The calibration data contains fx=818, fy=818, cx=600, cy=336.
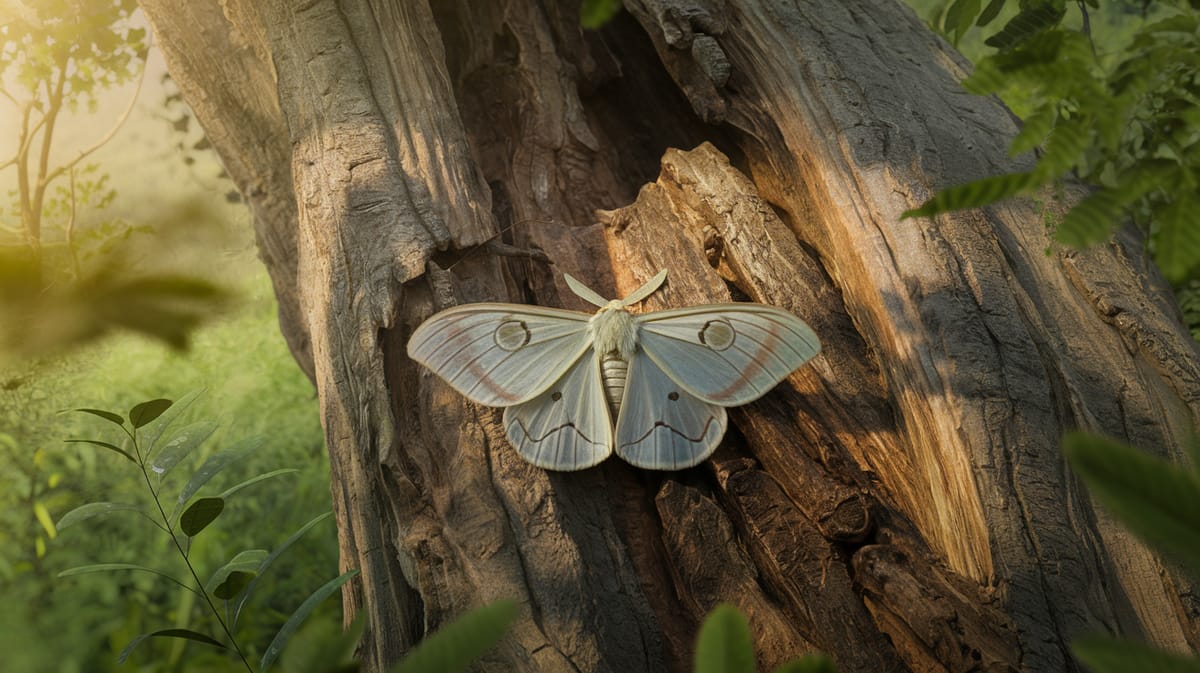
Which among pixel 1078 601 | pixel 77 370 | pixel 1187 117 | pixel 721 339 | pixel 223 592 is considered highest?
pixel 77 370

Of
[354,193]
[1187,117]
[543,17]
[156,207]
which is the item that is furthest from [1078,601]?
[156,207]

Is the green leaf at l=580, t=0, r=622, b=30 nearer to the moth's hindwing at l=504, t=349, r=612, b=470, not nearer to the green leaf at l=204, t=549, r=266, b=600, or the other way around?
the moth's hindwing at l=504, t=349, r=612, b=470

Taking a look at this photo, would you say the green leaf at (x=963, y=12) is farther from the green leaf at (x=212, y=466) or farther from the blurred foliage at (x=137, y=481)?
the blurred foliage at (x=137, y=481)

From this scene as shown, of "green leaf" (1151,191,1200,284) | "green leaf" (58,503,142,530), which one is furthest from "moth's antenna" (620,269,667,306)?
"green leaf" (1151,191,1200,284)

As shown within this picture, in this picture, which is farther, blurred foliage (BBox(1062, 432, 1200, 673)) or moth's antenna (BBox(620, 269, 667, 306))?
moth's antenna (BBox(620, 269, 667, 306))

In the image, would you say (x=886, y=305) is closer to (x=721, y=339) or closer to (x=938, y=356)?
(x=938, y=356)
